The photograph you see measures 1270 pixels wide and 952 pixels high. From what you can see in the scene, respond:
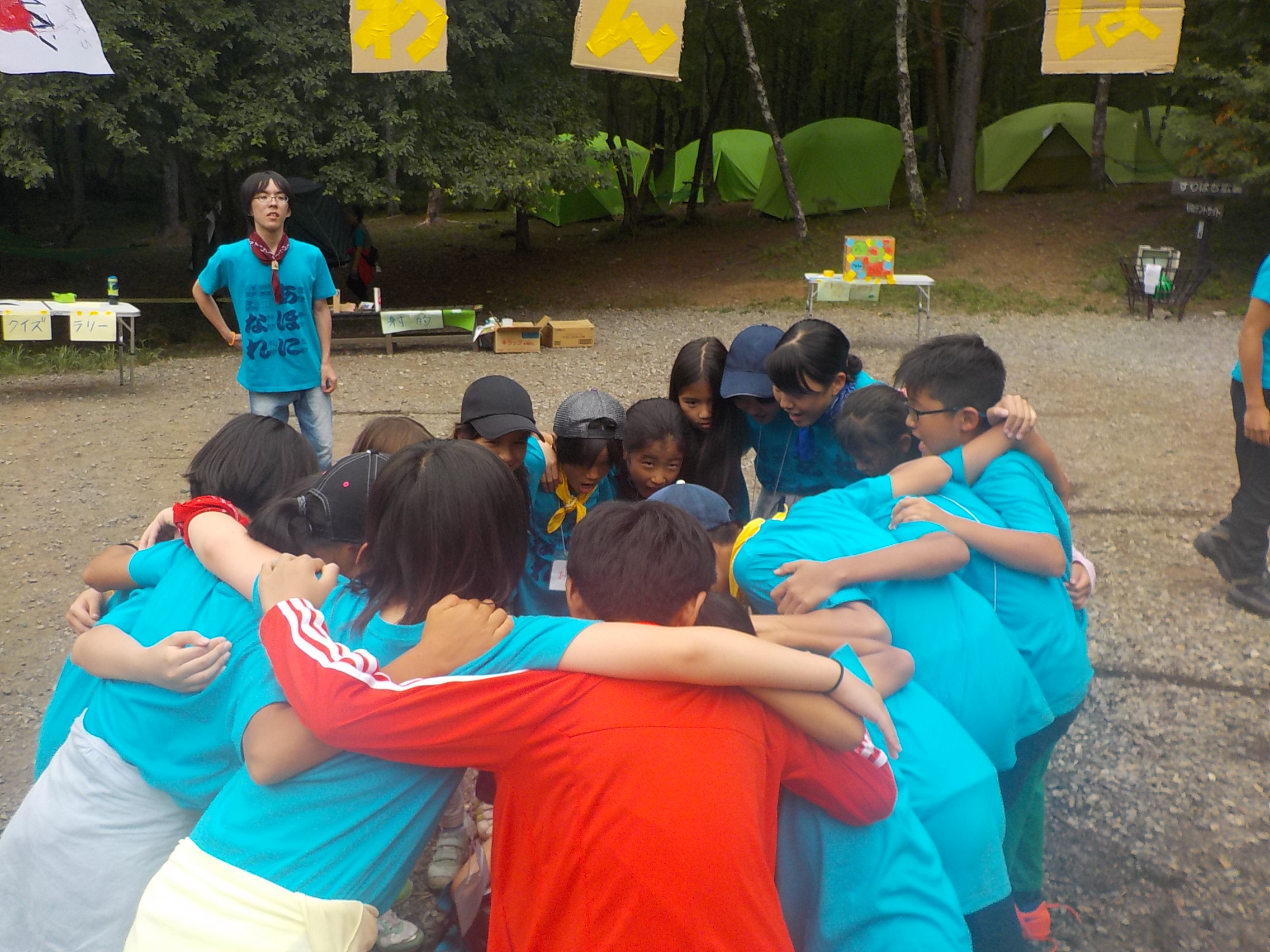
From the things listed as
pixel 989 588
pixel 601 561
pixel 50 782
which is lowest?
pixel 50 782

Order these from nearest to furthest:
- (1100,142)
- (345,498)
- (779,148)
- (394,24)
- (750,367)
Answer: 1. (345,498)
2. (750,367)
3. (394,24)
4. (779,148)
5. (1100,142)

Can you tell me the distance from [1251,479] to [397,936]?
3900 mm

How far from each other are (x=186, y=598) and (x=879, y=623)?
1.21 m

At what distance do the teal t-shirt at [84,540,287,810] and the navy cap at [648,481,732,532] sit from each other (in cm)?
86

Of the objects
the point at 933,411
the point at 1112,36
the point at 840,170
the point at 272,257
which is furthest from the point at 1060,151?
the point at 933,411

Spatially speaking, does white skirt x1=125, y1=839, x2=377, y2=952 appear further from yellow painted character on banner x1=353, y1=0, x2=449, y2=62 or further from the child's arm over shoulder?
yellow painted character on banner x1=353, y1=0, x2=449, y2=62

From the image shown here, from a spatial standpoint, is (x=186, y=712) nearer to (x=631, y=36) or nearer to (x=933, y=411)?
(x=933, y=411)

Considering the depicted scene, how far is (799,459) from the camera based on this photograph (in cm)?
343

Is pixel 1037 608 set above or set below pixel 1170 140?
below

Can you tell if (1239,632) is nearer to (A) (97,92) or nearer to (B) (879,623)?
(B) (879,623)

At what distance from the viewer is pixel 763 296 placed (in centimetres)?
1510

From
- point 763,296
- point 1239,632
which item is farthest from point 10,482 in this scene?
point 763,296

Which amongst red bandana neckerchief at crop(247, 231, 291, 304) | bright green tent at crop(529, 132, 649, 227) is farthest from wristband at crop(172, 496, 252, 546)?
bright green tent at crop(529, 132, 649, 227)

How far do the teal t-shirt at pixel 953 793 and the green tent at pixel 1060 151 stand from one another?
2146 centimetres
